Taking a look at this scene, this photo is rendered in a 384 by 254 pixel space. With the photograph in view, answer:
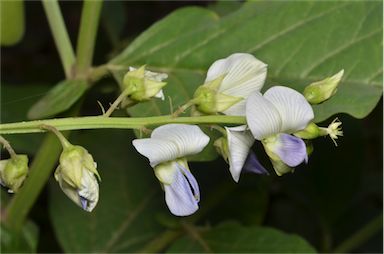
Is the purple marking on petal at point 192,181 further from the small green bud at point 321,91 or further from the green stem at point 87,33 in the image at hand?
the green stem at point 87,33

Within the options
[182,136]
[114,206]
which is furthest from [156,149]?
[114,206]

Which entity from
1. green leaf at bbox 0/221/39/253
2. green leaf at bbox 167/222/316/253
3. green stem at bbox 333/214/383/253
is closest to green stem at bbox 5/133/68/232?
green leaf at bbox 0/221/39/253

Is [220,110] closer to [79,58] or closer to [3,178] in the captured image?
[3,178]

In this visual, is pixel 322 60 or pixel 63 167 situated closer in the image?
pixel 63 167

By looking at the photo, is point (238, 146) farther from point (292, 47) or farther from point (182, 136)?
point (292, 47)

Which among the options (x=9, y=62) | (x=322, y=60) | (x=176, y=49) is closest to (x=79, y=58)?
(x=176, y=49)

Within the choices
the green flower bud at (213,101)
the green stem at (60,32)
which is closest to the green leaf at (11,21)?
the green stem at (60,32)

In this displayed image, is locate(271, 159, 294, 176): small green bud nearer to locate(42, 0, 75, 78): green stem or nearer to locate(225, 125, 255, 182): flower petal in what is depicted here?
locate(225, 125, 255, 182): flower petal
